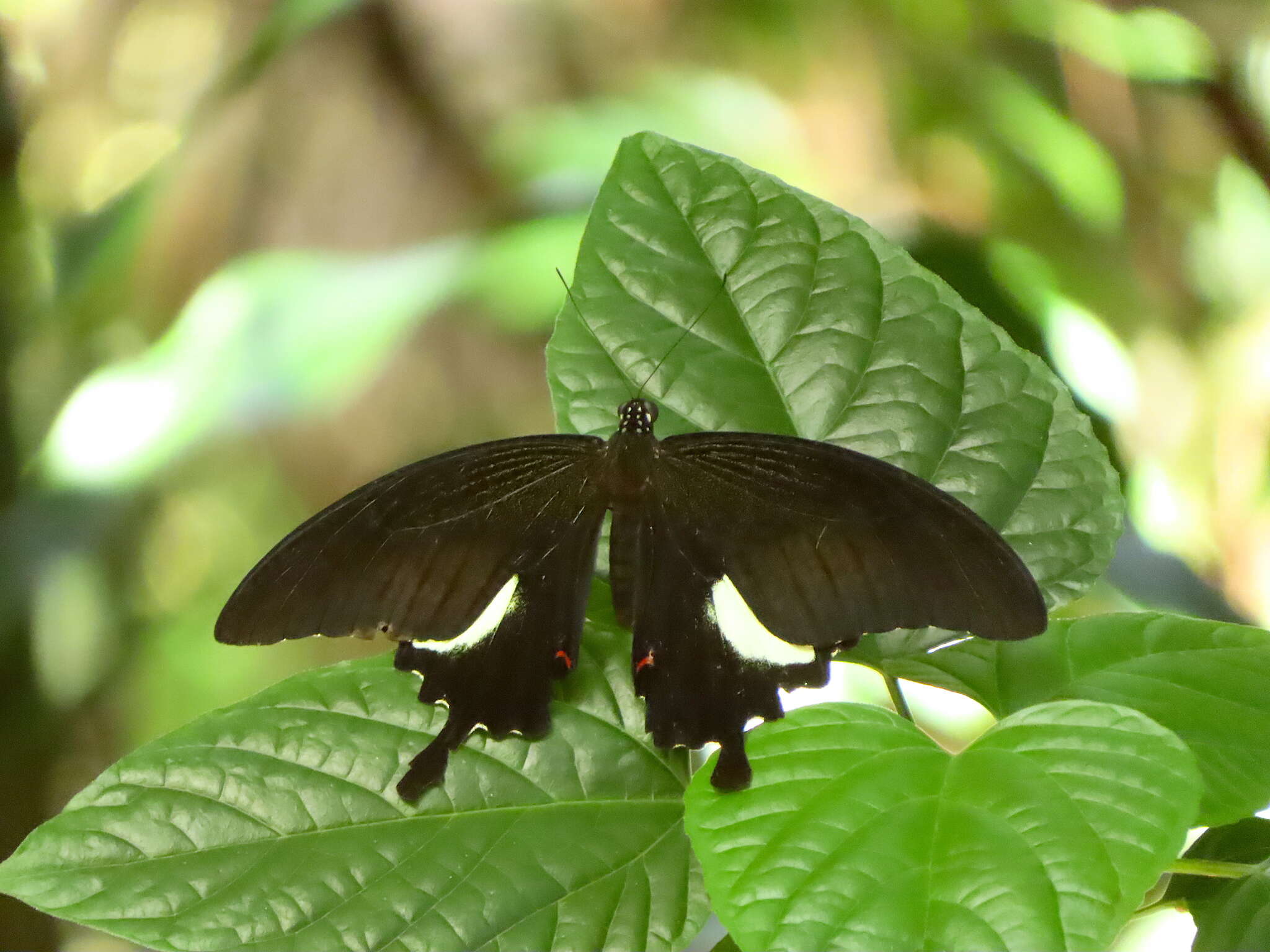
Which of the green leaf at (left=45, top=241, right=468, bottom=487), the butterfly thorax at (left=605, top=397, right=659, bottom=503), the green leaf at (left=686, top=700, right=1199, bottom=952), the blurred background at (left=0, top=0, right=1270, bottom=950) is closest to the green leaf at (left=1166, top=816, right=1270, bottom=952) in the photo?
the green leaf at (left=686, top=700, right=1199, bottom=952)

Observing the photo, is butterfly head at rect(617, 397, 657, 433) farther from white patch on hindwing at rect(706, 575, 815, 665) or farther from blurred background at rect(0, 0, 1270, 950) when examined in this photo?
blurred background at rect(0, 0, 1270, 950)

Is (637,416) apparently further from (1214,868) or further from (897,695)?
(1214,868)

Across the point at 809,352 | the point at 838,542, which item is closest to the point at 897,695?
the point at 838,542

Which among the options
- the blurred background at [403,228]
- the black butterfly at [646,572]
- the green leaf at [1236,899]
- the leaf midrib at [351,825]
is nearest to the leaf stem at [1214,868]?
the green leaf at [1236,899]

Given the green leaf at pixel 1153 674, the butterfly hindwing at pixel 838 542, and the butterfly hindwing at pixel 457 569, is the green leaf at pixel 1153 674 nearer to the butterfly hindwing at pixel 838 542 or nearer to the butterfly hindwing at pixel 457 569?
the butterfly hindwing at pixel 838 542

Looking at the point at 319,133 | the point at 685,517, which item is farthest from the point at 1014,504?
the point at 319,133

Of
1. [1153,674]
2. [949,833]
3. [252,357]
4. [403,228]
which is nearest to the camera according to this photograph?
[949,833]

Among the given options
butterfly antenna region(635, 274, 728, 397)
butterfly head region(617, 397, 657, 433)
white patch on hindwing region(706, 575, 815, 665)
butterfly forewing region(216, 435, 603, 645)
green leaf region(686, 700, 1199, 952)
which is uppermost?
butterfly antenna region(635, 274, 728, 397)

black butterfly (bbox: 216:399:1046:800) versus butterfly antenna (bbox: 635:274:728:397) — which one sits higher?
butterfly antenna (bbox: 635:274:728:397)

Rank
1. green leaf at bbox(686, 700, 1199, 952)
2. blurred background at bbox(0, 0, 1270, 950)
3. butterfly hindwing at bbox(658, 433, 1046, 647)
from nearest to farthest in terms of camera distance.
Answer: green leaf at bbox(686, 700, 1199, 952) → butterfly hindwing at bbox(658, 433, 1046, 647) → blurred background at bbox(0, 0, 1270, 950)
